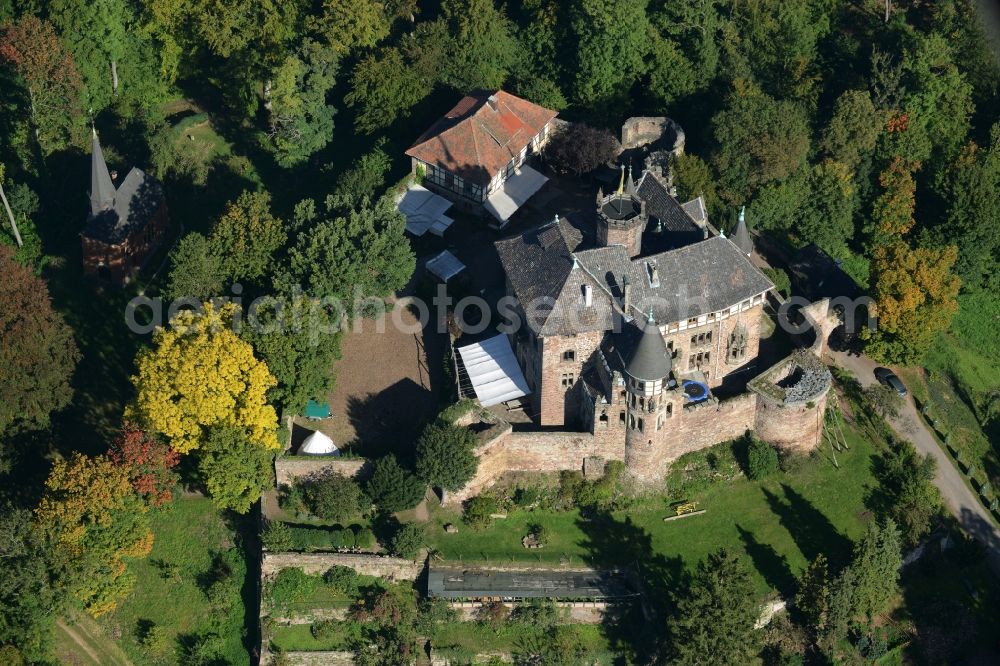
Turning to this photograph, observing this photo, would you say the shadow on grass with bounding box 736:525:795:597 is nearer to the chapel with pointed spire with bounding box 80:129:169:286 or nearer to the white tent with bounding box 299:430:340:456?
the white tent with bounding box 299:430:340:456

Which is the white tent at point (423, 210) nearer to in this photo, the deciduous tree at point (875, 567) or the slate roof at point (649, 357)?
the slate roof at point (649, 357)

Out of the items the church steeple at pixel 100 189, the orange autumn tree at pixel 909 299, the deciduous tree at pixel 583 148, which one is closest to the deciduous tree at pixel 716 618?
the orange autumn tree at pixel 909 299

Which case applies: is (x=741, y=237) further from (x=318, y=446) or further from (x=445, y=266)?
(x=318, y=446)

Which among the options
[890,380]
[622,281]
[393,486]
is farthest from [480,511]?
[890,380]

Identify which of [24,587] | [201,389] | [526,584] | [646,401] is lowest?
[526,584]

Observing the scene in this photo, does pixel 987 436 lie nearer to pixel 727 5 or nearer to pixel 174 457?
pixel 727 5

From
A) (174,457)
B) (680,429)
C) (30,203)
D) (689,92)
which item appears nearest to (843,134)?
(689,92)

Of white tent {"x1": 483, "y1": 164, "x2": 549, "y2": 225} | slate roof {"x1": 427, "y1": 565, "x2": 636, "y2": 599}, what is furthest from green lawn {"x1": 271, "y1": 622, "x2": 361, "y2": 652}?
white tent {"x1": 483, "y1": 164, "x2": 549, "y2": 225}
